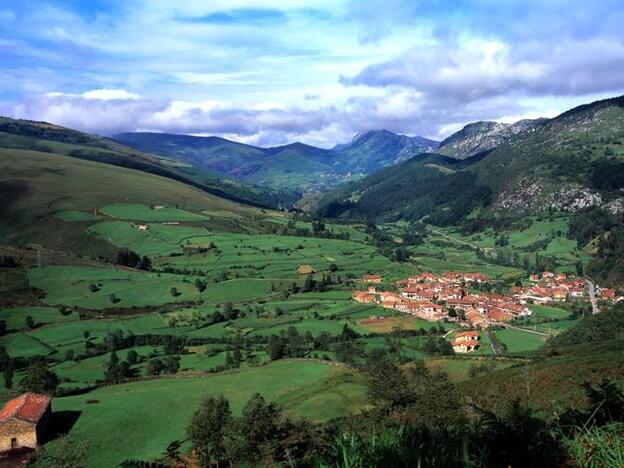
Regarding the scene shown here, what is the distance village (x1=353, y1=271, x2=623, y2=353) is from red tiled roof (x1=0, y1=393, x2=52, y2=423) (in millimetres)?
50193

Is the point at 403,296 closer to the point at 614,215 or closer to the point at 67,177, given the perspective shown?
the point at 614,215

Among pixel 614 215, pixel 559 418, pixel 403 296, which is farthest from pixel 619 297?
pixel 559 418

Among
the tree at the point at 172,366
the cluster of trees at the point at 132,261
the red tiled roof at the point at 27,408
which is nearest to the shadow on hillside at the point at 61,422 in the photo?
the red tiled roof at the point at 27,408

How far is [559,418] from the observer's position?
5691 mm

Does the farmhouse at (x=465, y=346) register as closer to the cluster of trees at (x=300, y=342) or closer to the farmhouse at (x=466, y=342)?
the farmhouse at (x=466, y=342)

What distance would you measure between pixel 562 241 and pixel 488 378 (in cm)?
14868

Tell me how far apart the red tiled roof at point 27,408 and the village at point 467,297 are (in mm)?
50193

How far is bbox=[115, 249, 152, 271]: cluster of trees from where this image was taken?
120 metres

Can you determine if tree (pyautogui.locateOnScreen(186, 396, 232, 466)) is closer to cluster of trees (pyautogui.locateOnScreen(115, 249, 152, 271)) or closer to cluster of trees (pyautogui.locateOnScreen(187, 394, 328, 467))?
cluster of trees (pyautogui.locateOnScreen(187, 394, 328, 467))

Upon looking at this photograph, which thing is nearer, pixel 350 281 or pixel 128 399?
pixel 128 399

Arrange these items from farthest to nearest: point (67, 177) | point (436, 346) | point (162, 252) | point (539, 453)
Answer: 1. point (67, 177)
2. point (162, 252)
3. point (436, 346)
4. point (539, 453)

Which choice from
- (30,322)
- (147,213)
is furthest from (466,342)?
(147,213)

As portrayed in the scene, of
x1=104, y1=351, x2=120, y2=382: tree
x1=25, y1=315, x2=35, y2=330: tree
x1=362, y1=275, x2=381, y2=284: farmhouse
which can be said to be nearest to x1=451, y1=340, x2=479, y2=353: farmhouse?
x1=104, y1=351, x2=120, y2=382: tree

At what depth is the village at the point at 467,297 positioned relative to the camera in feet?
298
